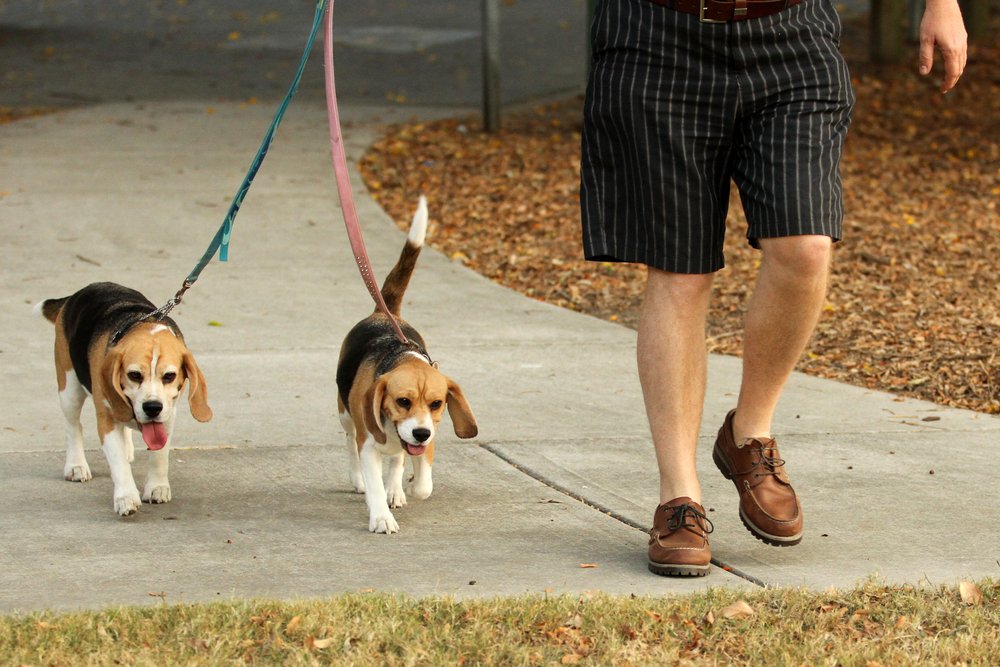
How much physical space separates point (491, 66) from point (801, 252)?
8.95m

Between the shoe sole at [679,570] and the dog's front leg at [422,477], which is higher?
the shoe sole at [679,570]

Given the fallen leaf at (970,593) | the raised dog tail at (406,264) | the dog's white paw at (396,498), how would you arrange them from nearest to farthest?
the fallen leaf at (970,593) < the dog's white paw at (396,498) < the raised dog tail at (406,264)

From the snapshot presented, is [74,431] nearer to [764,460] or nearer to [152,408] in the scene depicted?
[152,408]

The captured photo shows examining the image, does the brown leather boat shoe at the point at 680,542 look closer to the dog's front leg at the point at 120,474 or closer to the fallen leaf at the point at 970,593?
the fallen leaf at the point at 970,593

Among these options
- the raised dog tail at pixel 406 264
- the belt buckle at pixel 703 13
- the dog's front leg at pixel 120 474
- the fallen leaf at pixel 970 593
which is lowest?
the dog's front leg at pixel 120 474

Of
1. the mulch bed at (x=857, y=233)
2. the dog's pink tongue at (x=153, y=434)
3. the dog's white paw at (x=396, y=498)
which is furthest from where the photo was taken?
the mulch bed at (x=857, y=233)

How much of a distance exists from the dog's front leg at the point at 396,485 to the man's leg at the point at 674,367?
A: 3.36 feet

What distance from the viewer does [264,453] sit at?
17.3 ft

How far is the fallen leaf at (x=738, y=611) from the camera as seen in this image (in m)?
3.58

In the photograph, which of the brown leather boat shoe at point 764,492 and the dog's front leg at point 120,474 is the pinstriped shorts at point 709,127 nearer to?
the brown leather boat shoe at point 764,492

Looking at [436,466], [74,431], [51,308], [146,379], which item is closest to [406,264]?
[436,466]

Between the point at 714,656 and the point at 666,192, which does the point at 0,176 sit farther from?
the point at 714,656

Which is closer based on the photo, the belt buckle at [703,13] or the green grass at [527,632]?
the green grass at [527,632]

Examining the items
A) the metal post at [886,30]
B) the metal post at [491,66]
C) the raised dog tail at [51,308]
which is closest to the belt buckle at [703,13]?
the raised dog tail at [51,308]
